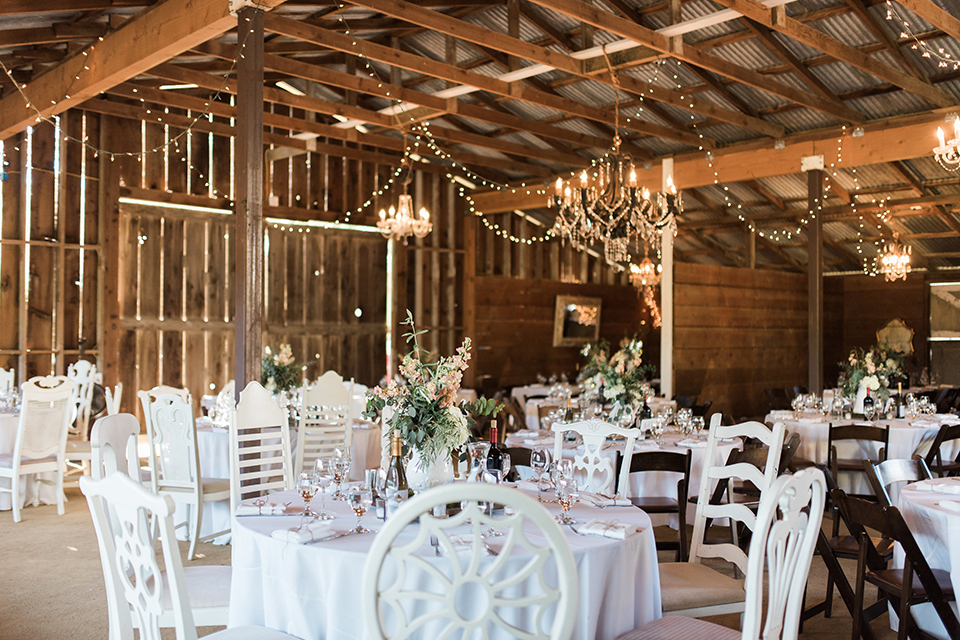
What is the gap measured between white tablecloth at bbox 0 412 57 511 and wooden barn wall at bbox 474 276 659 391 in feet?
24.9

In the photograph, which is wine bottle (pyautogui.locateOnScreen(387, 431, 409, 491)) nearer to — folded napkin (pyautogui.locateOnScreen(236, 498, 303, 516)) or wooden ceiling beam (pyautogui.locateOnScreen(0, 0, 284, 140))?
folded napkin (pyautogui.locateOnScreen(236, 498, 303, 516))

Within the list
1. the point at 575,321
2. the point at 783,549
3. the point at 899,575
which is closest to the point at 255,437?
the point at 783,549

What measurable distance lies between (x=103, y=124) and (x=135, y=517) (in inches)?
402

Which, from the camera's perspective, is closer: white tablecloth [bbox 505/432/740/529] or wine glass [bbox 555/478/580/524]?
wine glass [bbox 555/478/580/524]

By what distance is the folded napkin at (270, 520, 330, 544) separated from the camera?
303 cm

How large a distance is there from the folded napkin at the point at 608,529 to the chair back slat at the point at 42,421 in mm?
5667

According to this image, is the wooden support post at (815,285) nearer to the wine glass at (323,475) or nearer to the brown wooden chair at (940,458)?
the brown wooden chair at (940,458)

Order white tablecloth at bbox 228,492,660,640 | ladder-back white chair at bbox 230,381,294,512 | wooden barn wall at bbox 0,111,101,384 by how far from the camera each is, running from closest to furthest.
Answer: white tablecloth at bbox 228,492,660,640, ladder-back white chair at bbox 230,381,294,512, wooden barn wall at bbox 0,111,101,384

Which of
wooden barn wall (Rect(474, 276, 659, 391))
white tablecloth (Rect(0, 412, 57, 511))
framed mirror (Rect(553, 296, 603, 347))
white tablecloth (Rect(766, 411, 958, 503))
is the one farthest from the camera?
framed mirror (Rect(553, 296, 603, 347))

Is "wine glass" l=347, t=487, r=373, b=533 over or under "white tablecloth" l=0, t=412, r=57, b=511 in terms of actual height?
over

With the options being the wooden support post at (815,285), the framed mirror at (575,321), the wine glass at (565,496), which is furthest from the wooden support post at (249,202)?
the framed mirror at (575,321)

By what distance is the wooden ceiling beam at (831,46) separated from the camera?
6832 millimetres

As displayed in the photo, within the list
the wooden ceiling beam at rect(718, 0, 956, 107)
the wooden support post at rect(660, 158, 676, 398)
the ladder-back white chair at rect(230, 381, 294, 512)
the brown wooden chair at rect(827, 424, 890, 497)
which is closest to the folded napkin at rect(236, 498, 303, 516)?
the ladder-back white chair at rect(230, 381, 294, 512)

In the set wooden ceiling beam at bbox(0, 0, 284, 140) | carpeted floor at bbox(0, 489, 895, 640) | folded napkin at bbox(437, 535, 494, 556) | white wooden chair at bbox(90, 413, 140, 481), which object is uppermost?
wooden ceiling beam at bbox(0, 0, 284, 140)
